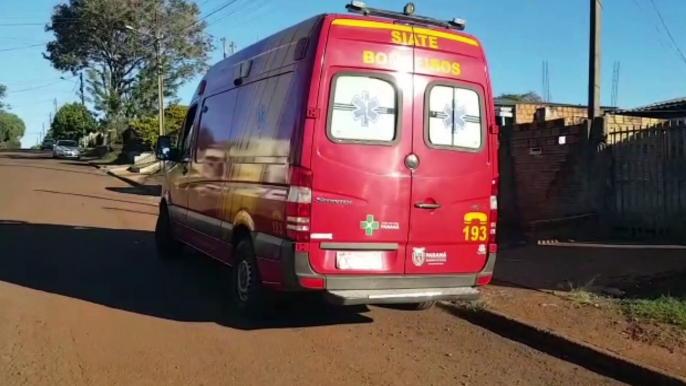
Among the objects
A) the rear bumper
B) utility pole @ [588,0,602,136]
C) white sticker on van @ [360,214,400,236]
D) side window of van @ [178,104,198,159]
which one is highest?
utility pole @ [588,0,602,136]

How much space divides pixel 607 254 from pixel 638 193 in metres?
1.63

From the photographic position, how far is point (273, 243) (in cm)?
639

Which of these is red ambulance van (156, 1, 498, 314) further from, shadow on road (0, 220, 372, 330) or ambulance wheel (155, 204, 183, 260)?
ambulance wheel (155, 204, 183, 260)

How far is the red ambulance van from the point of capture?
6.14 metres

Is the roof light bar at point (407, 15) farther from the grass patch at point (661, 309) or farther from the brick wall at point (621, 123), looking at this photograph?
the brick wall at point (621, 123)

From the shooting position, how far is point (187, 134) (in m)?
9.89

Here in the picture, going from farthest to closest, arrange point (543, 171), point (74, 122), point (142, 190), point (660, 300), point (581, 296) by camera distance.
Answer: point (74, 122), point (142, 190), point (543, 171), point (581, 296), point (660, 300)

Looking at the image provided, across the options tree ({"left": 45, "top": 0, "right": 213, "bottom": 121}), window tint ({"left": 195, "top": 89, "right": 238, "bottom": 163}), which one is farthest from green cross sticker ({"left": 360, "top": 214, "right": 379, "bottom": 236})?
tree ({"left": 45, "top": 0, "right": 213, "bottom": 121})

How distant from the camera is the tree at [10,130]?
11830 cm

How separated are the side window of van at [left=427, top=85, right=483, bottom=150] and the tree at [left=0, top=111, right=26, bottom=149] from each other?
11270 centimetres

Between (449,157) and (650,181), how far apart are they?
17.8 ft

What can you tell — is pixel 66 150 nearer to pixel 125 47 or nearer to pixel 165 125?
pixel 125 47

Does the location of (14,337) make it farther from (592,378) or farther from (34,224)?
(34,224)

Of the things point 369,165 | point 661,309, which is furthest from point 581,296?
point 369,165
